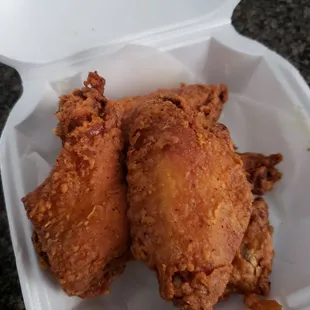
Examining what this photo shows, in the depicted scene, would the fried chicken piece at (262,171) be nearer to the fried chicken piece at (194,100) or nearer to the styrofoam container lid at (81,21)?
the fried chicken piece at (194,100)

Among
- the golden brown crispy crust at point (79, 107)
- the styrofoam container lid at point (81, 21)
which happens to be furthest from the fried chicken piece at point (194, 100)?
the styrofoam container lid at point (81, 21)

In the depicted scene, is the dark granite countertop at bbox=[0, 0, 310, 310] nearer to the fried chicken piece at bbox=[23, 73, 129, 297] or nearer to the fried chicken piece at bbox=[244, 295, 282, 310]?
the fried chicken piece at bbox=[23, 73, 129, 297]

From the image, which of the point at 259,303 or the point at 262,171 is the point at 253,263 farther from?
the point at 262,171

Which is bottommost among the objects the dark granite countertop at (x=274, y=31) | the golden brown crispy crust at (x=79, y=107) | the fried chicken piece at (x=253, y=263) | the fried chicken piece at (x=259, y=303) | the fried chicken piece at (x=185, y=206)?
the fried chicken piece at (x=259, y=303)

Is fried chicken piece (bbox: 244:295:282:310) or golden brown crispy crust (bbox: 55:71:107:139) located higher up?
golden brown crispy crust (bbox: 55:71:107:139)

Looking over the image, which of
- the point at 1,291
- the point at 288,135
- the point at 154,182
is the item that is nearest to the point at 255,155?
the point at 288,135

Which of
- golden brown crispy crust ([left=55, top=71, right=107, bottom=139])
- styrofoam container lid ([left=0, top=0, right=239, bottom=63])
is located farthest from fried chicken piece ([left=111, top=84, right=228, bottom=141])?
styrofoam container lid ([left=0, top=0, right=239, bottom=63])

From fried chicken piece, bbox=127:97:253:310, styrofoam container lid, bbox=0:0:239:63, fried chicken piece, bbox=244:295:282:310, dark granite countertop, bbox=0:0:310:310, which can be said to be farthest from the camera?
dark granite countertop, bbox=0:0:310:310
